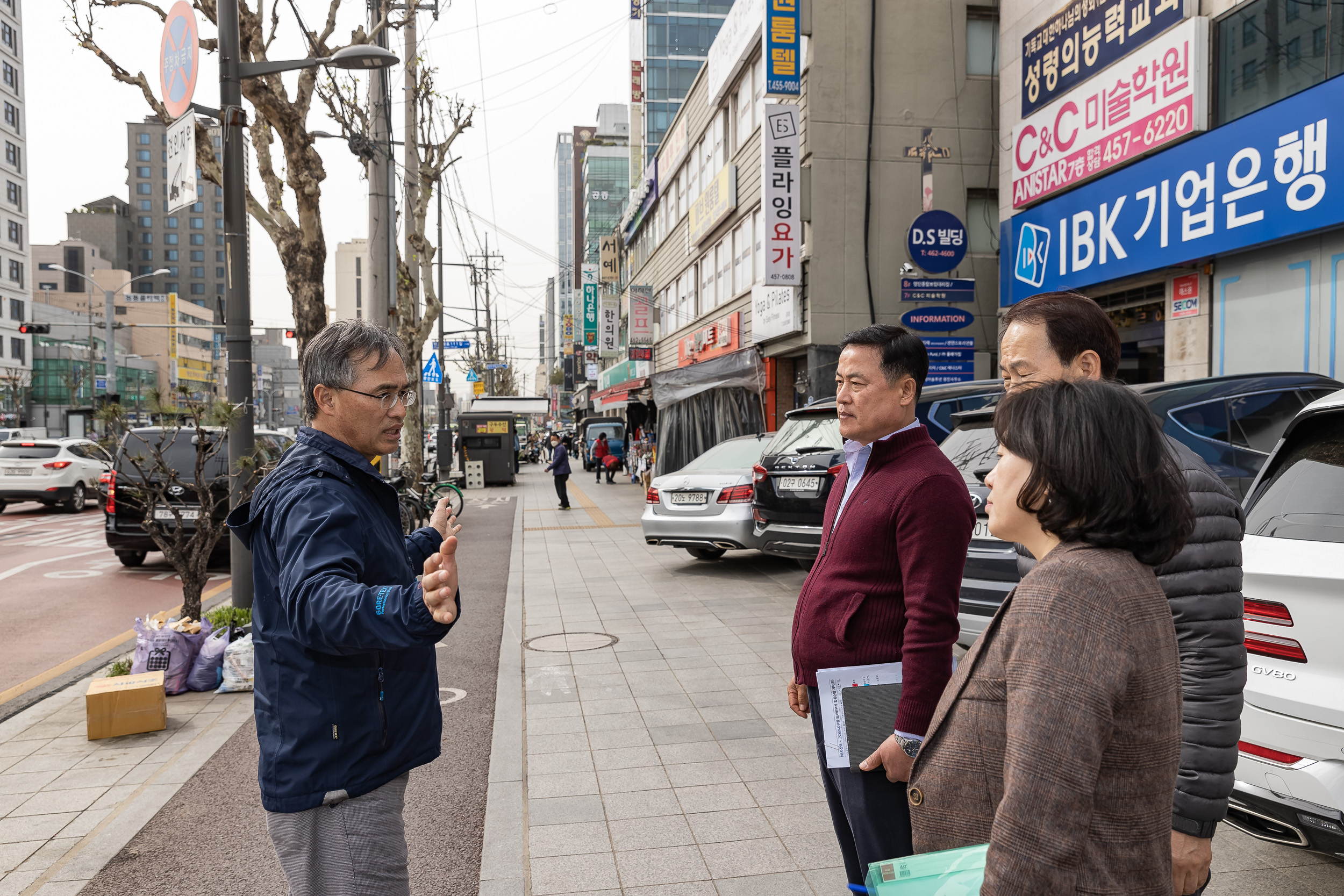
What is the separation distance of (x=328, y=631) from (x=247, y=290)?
6163 mm

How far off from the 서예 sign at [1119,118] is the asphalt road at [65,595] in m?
11.8

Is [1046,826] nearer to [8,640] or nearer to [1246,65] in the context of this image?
[8,640]

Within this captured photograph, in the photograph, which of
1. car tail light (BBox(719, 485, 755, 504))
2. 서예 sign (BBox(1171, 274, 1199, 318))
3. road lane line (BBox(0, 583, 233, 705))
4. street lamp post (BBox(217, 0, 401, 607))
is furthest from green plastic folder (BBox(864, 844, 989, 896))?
서예 sign (BBox(1171, 274, 1199, 318))

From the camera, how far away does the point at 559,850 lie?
3.77 metres

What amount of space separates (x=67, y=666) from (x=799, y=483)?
633 centimetres

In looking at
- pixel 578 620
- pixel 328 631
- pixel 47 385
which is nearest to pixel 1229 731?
pixel 328 631

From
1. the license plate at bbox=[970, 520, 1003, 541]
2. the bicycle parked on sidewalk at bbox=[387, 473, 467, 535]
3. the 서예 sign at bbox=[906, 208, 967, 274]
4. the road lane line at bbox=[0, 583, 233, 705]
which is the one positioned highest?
the 서예 sign at bbox=[906, 208, 967, 274]

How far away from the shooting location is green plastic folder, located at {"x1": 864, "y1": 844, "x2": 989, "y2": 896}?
1.44 m

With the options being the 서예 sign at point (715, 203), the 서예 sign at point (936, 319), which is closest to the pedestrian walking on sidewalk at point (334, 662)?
the 서예 sign at point (936, 319)

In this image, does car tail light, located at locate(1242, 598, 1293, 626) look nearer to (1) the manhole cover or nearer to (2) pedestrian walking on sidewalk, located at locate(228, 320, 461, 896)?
(2) pedestrian walking on sidewalk, located at locate(228, 320, 461, 896)

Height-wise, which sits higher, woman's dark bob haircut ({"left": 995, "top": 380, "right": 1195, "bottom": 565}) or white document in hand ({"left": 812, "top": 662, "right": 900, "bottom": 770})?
woman's dark bob haircut ({"left": 995, "top": 380, "right": 1195, "bottom": 565})

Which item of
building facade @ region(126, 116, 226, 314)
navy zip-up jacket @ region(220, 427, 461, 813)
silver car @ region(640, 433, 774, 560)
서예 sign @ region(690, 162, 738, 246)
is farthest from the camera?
building facade @ region(126, 116, 226, 314)

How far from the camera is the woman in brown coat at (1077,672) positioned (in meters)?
1.34

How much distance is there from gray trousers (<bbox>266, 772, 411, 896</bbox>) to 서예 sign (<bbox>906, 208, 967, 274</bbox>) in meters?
14.9
